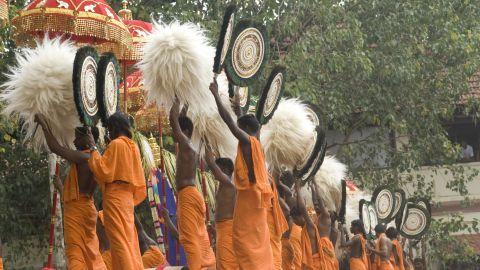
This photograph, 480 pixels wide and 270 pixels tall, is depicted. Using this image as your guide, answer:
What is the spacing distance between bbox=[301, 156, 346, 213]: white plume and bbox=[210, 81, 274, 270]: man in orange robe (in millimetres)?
4700

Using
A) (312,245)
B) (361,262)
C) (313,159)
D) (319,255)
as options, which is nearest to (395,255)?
(361,262)

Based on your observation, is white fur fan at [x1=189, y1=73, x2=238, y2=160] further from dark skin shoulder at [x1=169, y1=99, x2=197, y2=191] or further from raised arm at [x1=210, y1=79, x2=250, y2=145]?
raised arm at [x1=210, y1=79, x2=250, y2=145]

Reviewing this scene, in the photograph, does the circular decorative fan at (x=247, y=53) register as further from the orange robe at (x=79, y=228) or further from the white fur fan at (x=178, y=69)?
the orange robe at (x=79, y=228)

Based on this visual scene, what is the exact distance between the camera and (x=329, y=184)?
560 inches

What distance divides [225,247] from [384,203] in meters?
6.86

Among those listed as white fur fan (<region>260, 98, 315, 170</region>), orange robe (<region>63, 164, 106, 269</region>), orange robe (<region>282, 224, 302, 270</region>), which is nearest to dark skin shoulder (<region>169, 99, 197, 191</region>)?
orange robe (<region>63, 164, 106, 269</region>)

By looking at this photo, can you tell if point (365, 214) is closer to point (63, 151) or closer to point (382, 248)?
point (382, 248)

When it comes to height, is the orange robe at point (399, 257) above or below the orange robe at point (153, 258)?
below

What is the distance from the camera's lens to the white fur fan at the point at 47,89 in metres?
8.98

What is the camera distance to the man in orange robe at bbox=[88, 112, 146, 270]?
847 cm

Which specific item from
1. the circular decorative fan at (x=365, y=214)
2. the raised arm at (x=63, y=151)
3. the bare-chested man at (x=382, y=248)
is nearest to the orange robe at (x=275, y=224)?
the raised arm at (x=63, y=151)

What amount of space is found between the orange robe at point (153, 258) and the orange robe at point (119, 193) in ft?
6.88

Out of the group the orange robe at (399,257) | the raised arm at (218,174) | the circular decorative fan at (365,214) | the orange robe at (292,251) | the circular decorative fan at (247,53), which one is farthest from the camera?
the orange robe at (399,257)

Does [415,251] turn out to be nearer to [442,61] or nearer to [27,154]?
[442,61]
